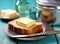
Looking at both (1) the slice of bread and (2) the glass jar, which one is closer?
(1) the slice of bread

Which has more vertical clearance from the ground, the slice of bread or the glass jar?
the glass jar

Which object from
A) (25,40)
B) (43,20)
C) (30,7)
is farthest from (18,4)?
(25,40)

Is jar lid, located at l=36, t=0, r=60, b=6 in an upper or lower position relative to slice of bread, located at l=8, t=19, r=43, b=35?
upper

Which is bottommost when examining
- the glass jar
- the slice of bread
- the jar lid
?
the slice of bread

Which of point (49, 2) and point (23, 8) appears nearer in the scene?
point (49, 2)

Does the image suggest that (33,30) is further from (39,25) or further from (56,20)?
(56,20)

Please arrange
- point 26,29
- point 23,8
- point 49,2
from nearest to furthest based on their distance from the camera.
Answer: point 26,29, point 49,2, point 23,8

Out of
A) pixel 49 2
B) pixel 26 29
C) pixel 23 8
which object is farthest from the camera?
pixel 23 8

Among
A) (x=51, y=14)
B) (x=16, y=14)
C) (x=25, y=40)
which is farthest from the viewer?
(x=16, y=14)
